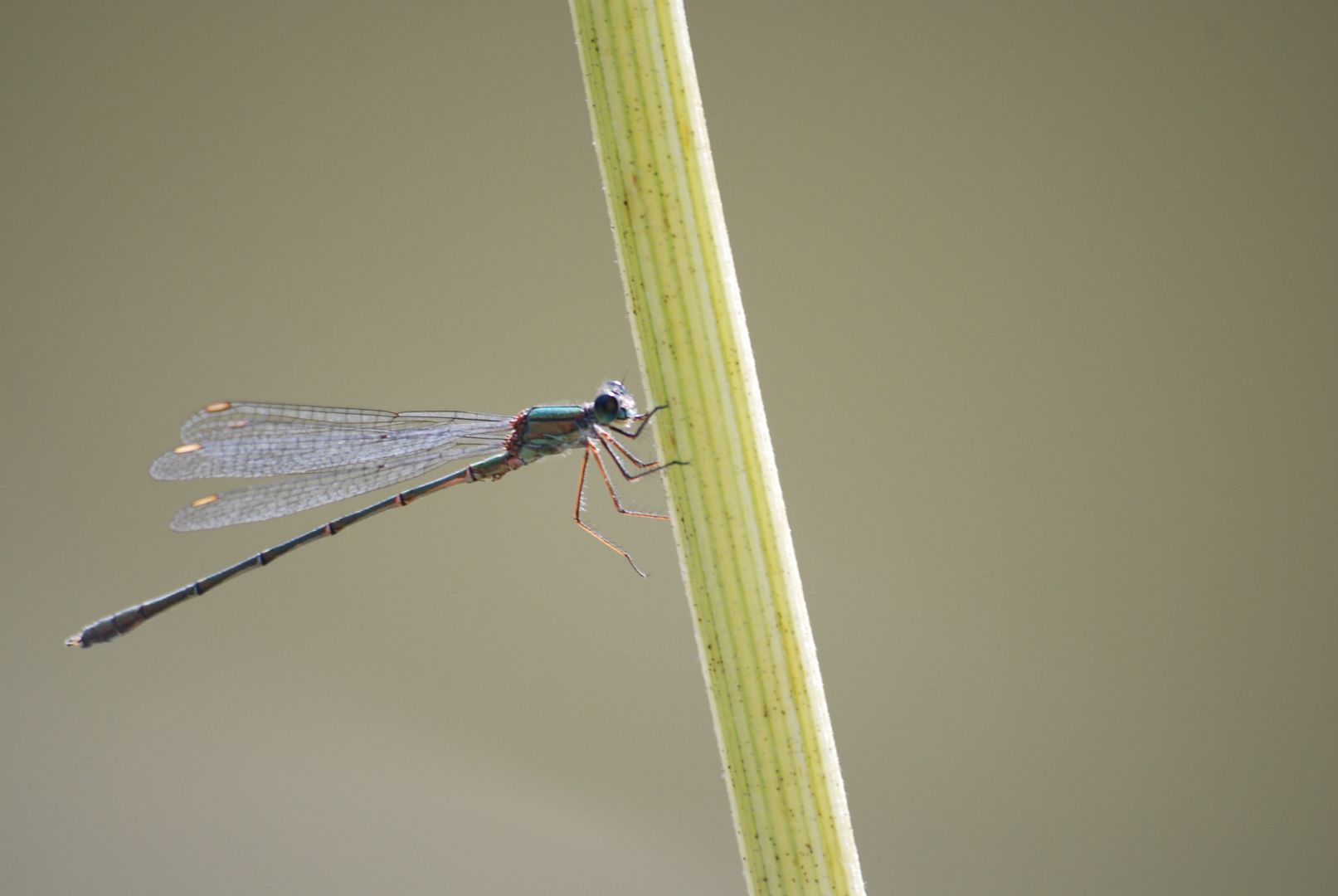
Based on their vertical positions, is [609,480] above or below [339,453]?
below

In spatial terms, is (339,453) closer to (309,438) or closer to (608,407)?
(309,438)

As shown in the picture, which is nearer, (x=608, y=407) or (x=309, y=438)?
(x=608, y=407)

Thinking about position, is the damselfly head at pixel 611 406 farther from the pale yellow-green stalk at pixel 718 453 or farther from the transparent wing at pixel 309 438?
the pale yellow-green stalk at pixel 718 453

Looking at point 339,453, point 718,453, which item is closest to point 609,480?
point 339,453

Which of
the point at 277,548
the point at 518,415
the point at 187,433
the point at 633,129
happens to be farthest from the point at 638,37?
the point at 187,433

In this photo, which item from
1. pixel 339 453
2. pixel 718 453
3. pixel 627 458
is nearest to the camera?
pixel 718 453

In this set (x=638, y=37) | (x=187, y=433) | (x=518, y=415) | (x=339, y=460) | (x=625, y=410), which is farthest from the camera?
(x=187, y=433)

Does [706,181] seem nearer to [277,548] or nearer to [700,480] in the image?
[700,480]
